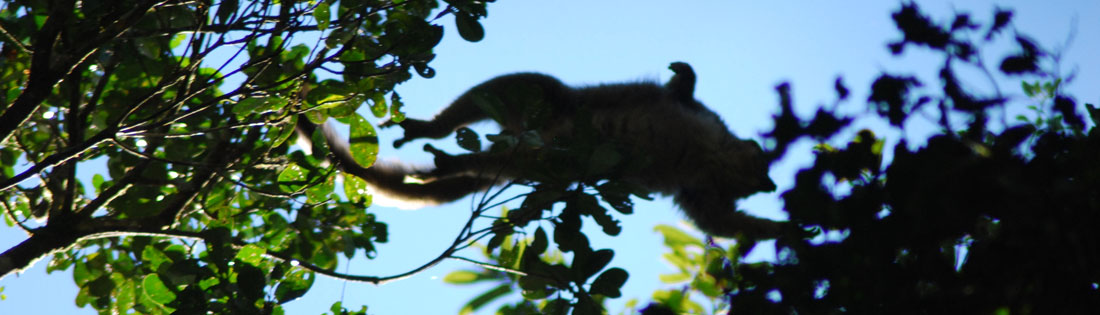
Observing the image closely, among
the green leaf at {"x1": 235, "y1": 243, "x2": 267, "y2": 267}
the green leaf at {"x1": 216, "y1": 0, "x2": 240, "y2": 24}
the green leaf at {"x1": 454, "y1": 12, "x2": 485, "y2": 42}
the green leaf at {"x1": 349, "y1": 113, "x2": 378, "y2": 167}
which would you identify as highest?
the green leaf at {"x1": 454, "y1": 12, "x2": 485, "y2": 42}

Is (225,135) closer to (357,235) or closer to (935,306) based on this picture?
(357,235)

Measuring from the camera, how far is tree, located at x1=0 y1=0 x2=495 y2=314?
3223 mm

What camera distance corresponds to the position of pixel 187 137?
163 inches

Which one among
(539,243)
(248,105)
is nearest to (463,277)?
(539,243)

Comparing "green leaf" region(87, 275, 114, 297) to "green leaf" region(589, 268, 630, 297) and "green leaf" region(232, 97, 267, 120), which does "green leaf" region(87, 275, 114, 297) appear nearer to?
"green leaf" region(232, 97, 267, 120)

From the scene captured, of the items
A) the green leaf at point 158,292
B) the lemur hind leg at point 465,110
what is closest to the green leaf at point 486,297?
the lemur hind leg at point 465,110

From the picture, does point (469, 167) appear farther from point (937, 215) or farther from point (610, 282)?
point (937, 215)

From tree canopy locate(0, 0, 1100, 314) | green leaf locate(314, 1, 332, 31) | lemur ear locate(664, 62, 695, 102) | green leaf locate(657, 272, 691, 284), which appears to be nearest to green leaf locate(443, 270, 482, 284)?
tree canopy locate(0, 0, 1100, 314)

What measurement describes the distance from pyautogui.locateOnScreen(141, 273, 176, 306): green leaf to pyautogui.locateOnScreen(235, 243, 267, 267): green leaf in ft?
1.07

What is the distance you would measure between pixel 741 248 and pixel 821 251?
0.26 metres

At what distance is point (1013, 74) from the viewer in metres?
2.21

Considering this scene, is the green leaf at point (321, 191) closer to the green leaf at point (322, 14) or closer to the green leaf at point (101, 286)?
the green leaf at point (322, 14)

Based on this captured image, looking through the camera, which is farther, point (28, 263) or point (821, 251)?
point (28, 263)

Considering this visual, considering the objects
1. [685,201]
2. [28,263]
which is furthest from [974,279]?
[28,263]
